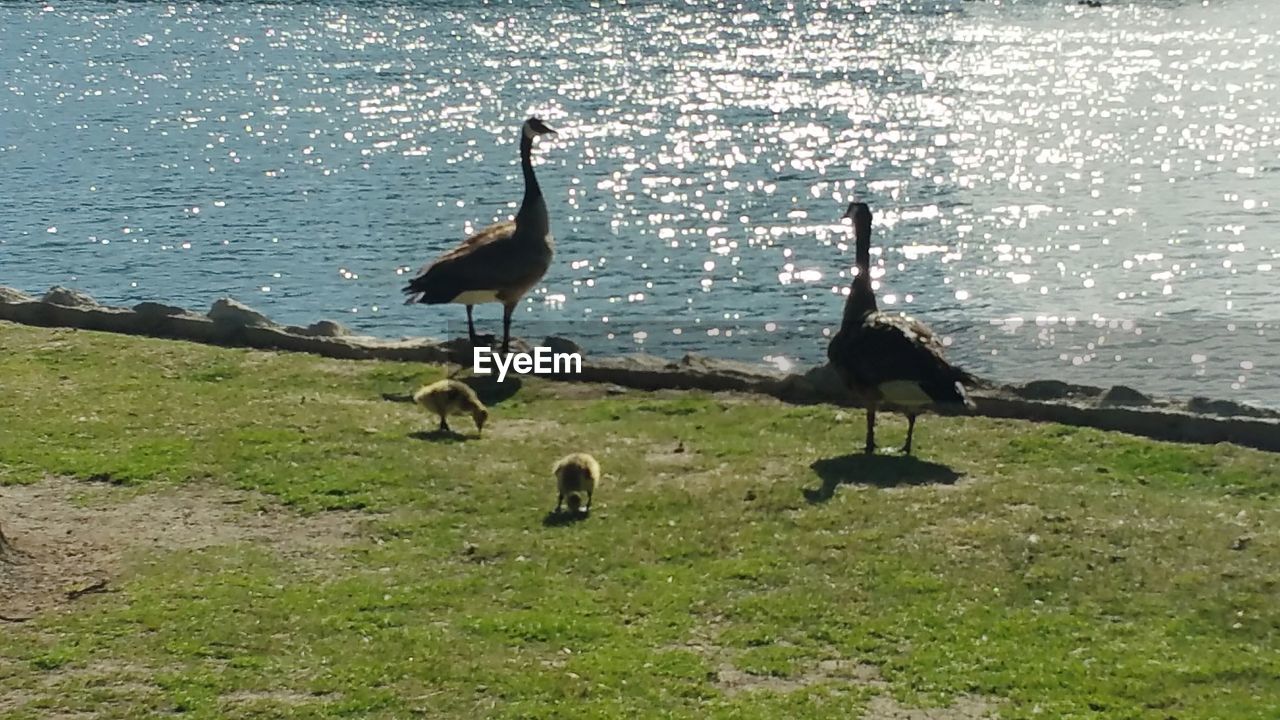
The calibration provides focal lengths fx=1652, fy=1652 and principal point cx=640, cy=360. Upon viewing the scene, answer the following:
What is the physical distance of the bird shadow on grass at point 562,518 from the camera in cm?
1211

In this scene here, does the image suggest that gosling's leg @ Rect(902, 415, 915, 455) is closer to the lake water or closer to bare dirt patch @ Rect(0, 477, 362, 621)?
bare dirt patch @ Rect(0, 477, 362, 621)

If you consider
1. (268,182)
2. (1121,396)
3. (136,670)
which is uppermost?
(268,182)

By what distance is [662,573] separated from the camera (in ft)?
35.9

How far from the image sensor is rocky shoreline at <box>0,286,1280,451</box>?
1518 centimetres

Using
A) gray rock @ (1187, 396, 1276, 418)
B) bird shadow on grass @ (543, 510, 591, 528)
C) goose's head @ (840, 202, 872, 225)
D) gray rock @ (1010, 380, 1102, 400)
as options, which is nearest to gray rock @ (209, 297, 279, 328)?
goose's head @ (840, 202, 872, 225)

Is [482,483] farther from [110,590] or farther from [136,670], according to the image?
[136,670]

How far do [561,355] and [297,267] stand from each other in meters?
14.5

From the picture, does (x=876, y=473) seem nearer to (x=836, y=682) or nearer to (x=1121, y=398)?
(x=1121, y=398)

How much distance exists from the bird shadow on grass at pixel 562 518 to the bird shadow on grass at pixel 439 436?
257cm

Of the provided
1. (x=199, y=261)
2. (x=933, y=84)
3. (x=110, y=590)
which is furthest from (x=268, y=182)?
(x=110, y=590)

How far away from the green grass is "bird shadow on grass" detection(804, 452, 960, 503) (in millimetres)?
42

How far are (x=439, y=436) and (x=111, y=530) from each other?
3578 millimetres

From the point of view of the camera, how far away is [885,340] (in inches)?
559

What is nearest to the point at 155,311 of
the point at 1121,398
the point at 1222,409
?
the point at 1121,398
